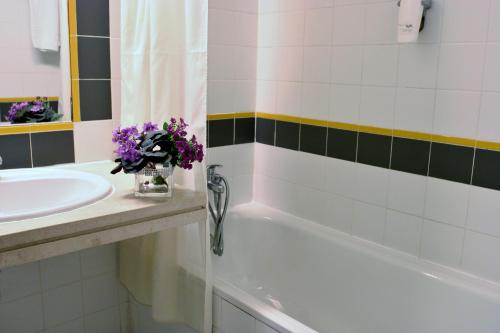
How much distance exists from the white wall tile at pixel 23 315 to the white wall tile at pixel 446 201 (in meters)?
1.63

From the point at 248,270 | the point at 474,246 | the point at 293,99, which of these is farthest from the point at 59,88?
the point at 474,246

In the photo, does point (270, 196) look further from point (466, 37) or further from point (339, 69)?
point (466, 37)

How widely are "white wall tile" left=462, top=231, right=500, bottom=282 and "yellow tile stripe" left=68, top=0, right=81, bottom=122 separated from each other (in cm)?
162

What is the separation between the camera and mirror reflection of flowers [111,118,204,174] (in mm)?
1479

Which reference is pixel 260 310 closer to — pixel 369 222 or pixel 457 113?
pixel 369 222

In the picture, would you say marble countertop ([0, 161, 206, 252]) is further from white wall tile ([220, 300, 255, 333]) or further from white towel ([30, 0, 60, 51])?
white towel ([30, 0, 60, 51])

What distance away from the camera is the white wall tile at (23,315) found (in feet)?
6.20

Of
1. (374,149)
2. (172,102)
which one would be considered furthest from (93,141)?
(374,149)

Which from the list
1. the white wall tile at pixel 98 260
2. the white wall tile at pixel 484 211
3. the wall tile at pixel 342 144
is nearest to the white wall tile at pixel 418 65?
the wall tile at pixel 342 144

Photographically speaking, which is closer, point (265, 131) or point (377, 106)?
point (377, 106)

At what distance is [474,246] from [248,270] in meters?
1.12

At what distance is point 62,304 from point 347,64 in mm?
1619

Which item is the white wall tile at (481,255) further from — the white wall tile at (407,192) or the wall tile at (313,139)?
the wall tile at (313,139)

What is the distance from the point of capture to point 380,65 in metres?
1.98
